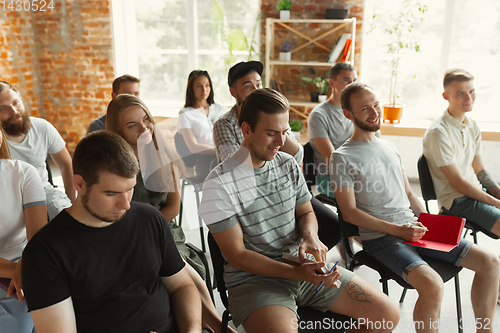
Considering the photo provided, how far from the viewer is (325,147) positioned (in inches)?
109

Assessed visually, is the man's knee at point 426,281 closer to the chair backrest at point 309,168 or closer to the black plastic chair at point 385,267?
the black plastic chair at point 385,267

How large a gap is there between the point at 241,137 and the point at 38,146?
50.6 inches

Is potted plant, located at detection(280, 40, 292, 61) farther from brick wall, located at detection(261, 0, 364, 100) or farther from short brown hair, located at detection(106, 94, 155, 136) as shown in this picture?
short brown hair, located at detection(106, 94, 155, 136)

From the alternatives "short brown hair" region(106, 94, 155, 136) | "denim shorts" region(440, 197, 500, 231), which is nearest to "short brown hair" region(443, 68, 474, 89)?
"denim shorts" region(440, 197, 500, 231)

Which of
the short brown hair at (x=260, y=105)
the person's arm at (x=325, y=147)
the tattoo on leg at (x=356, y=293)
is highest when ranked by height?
the short brown hair at (x=260, y=105)

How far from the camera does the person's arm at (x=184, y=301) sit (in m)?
1.34

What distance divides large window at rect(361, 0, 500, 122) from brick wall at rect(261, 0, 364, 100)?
23 centimetres

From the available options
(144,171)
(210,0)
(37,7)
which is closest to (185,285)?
(144,171)

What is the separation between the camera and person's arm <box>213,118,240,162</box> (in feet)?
7.11

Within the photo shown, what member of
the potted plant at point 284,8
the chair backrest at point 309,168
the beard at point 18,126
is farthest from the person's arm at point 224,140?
the potted plant at point 284,8

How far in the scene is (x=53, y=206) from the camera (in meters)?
2.07

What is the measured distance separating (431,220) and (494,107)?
3.35 metres

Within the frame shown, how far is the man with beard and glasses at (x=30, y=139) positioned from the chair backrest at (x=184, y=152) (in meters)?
0.83

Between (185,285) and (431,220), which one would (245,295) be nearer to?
(185,285)
